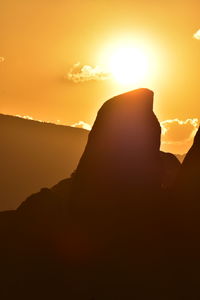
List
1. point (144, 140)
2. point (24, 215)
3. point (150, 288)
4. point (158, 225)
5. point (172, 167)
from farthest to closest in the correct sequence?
point (172, 167)
point (24, 215)
point (144, 140)
point (158, 225)
point (150, 288)

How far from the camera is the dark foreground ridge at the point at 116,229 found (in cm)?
5059

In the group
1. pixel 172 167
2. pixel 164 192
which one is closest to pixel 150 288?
pixel 164 192

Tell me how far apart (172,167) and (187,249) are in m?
42.0

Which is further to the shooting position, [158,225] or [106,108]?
[106,108]

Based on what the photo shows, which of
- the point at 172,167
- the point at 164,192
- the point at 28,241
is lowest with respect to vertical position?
the point at 28,241

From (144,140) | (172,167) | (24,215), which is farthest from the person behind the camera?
(172,167)

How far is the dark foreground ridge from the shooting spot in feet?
166

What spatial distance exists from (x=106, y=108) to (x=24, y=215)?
17672 mm

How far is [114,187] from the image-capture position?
5697 cm

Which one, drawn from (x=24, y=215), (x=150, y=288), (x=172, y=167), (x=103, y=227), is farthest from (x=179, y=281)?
(x=172, y=167)

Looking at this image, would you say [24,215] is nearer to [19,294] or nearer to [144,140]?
[19,294]

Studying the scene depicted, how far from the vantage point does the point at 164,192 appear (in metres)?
58.1

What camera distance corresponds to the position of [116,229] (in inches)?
2162

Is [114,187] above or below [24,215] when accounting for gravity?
above
